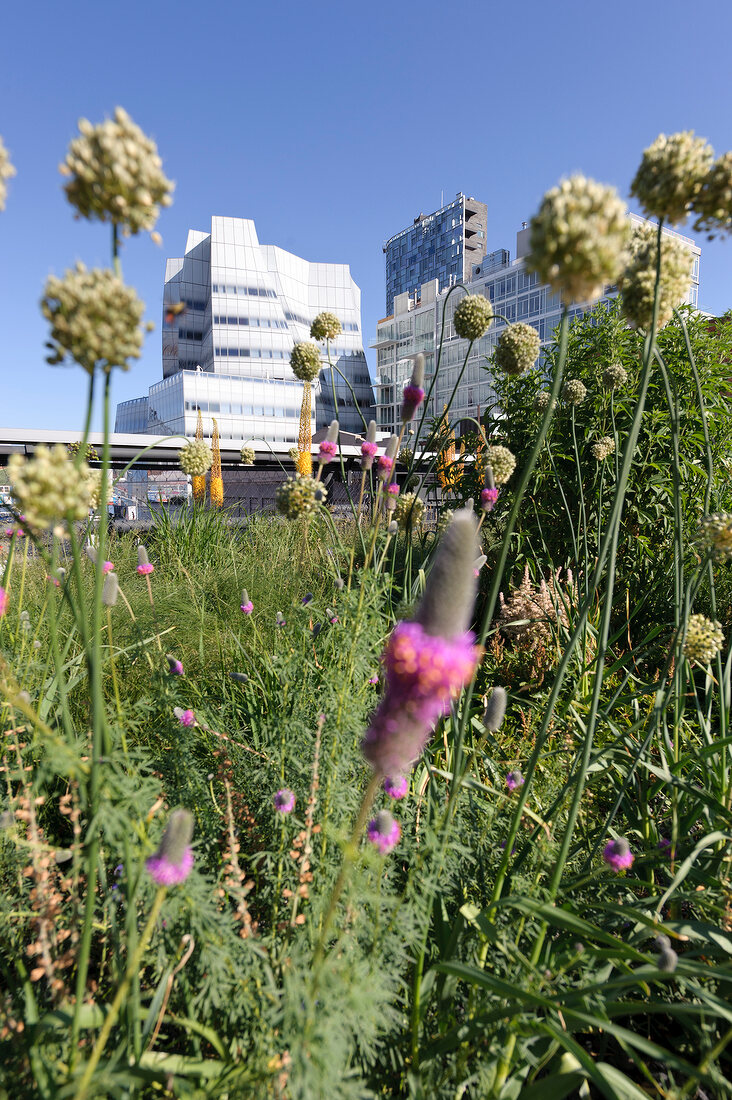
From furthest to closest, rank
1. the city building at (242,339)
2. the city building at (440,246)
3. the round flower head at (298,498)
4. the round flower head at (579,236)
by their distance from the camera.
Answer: the city building at (440,246)
the city building at (242,339)
the round flower head at (298,498)
the round flower head at (579,236)

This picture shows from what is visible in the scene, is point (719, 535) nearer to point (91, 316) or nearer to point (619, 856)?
point (619, 856)

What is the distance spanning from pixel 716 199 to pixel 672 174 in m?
0.10

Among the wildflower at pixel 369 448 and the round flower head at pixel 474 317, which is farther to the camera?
the wildflower at pixel 369 448

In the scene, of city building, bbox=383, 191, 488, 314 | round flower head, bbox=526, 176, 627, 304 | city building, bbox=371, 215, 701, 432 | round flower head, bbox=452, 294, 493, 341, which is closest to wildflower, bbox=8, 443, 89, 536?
round flower head, bbox=526, 176, 627, 304

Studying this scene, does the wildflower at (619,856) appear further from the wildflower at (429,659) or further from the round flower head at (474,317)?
the round flower head at (474,317)

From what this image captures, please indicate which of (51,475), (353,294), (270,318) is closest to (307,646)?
(51,475)

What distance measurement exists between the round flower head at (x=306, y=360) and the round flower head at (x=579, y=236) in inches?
63.3

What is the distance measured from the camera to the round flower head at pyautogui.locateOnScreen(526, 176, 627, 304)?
2.49 ft

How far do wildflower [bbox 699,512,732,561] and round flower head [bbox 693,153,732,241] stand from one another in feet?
2.74

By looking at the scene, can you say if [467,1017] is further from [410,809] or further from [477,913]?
[410,809]

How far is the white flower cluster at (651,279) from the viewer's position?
1.17m

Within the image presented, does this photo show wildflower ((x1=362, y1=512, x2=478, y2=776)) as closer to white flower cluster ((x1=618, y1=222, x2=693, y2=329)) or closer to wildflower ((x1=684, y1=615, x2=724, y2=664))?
white flower cluster ((x1=618, y1=222, x2=693, y2=329))

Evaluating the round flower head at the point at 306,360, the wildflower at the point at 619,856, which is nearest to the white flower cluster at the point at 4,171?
the round flower head at the point at 306,360

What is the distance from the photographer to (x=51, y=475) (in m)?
0.73
